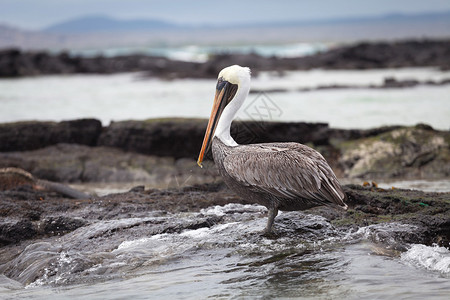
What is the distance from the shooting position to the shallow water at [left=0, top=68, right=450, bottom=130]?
660 inches

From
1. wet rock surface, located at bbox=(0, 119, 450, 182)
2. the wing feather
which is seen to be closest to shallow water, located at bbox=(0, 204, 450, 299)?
the wing feather

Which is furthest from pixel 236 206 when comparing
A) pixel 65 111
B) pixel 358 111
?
pixel 65 111

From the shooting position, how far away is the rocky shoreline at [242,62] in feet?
128

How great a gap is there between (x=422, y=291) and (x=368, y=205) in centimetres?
195

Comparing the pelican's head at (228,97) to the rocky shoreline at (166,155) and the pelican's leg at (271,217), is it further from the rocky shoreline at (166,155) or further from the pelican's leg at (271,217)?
the rocky shoreline at (166,155)

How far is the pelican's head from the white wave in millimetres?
2170

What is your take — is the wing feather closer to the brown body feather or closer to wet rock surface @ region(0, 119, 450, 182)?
the brown body feather

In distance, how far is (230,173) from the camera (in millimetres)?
5938

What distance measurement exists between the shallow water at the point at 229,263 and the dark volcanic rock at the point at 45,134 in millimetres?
6229

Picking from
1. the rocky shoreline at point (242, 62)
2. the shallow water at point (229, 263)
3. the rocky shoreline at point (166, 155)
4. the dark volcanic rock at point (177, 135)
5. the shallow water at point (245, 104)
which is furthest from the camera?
the rocky shoreline at point (242, 62)

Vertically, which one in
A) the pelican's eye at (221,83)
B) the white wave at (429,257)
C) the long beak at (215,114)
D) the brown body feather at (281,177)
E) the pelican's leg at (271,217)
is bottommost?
the white wave at (429,257)

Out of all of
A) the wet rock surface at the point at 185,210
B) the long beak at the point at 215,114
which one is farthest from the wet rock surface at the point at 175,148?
the long beak at the point at 215,114

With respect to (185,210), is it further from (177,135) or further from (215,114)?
(177,135)

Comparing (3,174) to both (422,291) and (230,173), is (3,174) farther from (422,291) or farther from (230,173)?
(422,291)
